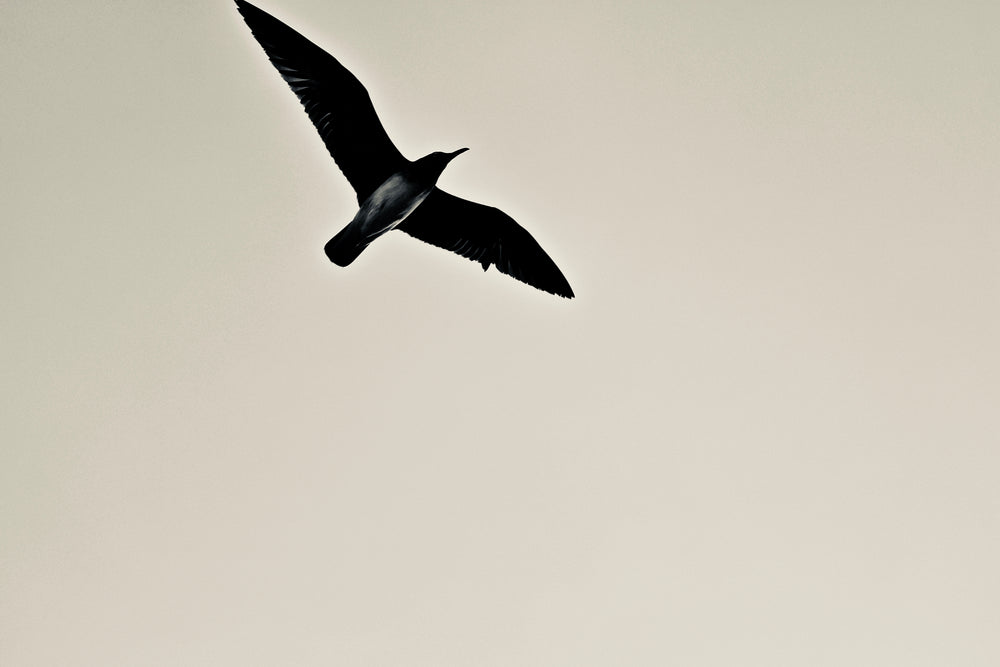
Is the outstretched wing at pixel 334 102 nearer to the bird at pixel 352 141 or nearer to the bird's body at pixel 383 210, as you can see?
the bird at pixel 352 141

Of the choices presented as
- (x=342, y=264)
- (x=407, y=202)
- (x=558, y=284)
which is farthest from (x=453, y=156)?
(x=558, y=284)

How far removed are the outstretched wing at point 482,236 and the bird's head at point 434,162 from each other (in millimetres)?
454

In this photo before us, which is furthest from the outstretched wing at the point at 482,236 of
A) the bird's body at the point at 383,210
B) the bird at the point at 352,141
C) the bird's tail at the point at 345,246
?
the bird's tail at the point at 345,246

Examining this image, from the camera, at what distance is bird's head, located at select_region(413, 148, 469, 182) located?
7.64 meters

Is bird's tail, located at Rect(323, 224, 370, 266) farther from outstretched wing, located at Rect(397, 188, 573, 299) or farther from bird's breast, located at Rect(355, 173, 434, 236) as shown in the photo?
outstretched wing, located at Rect(397, 188, 573, 299)

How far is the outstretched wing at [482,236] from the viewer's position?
834 centimetres

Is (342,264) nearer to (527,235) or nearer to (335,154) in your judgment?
(335,154)

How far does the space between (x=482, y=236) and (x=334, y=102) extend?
5.29 feet

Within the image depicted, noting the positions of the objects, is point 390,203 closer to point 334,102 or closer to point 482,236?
point 334,102

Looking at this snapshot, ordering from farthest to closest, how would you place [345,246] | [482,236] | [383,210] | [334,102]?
[482,236], [334,102], [383,210], [345,246]

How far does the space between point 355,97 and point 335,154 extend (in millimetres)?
457

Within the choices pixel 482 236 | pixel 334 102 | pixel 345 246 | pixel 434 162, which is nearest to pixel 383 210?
pixel 345 246

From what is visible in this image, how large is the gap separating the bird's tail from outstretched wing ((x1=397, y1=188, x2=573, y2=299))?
841 mm

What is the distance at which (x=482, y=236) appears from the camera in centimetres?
852
